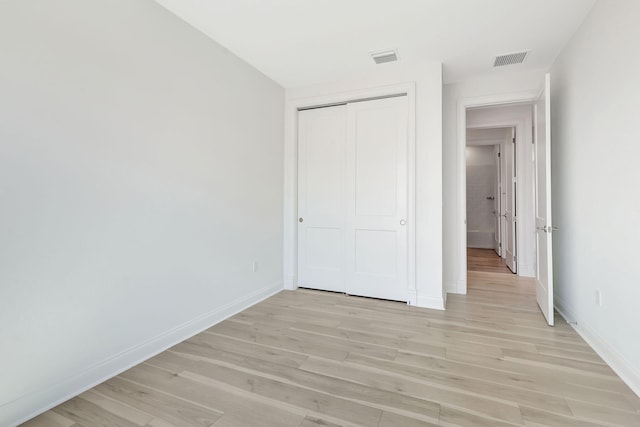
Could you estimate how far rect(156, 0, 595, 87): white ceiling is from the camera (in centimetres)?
222

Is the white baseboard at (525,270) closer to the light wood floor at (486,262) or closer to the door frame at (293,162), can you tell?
the light wood floor at (486,262)

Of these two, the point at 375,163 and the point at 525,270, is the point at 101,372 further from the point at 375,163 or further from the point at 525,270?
the point at 525,270

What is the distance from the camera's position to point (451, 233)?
146 inches

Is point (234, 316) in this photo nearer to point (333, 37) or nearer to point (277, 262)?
point (277, 262)

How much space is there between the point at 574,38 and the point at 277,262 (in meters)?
3.71

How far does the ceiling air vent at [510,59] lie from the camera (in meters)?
2.98

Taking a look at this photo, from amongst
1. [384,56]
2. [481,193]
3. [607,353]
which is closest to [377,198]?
[384,56]

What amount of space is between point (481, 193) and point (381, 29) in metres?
6.40

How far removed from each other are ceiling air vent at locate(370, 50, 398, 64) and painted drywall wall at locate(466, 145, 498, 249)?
566 centimetres

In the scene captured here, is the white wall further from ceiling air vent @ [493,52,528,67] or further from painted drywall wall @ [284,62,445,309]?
ceiling air vent @ [493,52,528,67]

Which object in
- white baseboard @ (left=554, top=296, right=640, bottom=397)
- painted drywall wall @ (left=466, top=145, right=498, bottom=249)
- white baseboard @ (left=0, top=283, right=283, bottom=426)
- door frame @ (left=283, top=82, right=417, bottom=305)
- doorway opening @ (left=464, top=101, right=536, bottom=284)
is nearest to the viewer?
white baseboard @ (left=0, top=283, right=283, bottom=426)

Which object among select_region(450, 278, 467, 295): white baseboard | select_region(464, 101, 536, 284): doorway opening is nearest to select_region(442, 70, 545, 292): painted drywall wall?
select_region(450, 278, 467, 295): white baseboard

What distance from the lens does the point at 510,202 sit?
16.4 feet

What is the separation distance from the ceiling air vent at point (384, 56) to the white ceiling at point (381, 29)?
0.06 metres
